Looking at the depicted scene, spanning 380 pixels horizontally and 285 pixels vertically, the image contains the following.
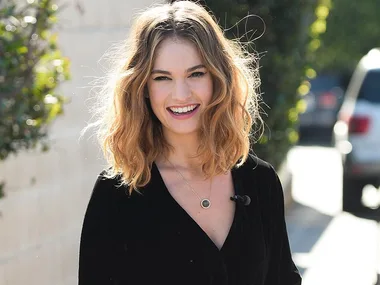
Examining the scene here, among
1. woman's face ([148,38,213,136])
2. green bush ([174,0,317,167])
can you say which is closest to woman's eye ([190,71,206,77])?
woman's face ([148,38,213,136])

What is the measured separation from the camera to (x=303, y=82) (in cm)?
763

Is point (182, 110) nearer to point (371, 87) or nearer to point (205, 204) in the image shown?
point (205, 204)

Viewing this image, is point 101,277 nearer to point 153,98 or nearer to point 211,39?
point 153,98

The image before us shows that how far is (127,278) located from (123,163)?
40 centimetres

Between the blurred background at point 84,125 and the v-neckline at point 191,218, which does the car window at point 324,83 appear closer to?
the blurred background at point 84,125

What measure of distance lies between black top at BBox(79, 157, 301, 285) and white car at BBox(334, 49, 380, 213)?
7617mm

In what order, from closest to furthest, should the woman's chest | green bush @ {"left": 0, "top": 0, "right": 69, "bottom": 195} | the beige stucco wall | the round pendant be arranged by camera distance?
the woman's chest
the round pendant
green bush @ {"left": 0, "top": 0, "right": 69, "bottom": 195}
the beige stucco wall

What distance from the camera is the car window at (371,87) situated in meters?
10.9

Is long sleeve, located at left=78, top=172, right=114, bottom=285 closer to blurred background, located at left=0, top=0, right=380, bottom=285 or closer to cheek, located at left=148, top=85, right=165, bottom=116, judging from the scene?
cheek, located at left=148, top=85, right=165, bottom=116

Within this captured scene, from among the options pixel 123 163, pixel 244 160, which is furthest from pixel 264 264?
pixel 123 163

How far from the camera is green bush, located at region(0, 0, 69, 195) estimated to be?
4.08m

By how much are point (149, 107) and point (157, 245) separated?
51 centimetres

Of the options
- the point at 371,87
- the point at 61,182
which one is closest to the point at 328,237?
the point at 371,87

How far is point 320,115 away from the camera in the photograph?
2077 cm
